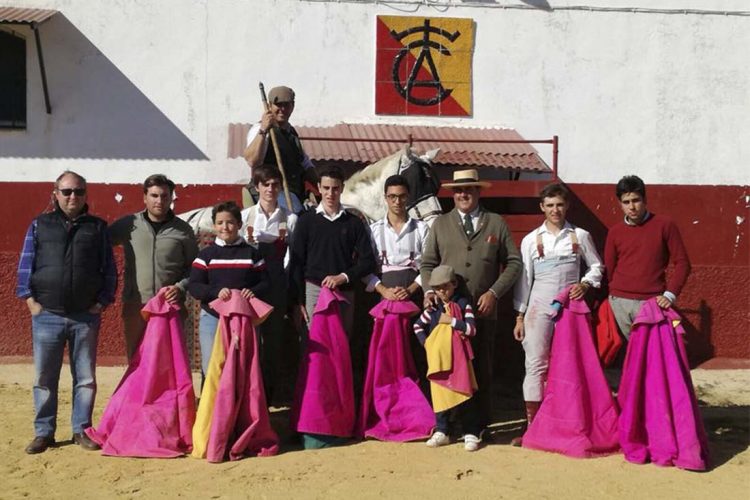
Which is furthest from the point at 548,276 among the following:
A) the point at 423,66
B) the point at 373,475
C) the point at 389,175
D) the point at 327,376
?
the point at 423,66

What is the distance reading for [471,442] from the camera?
5039 millimetres

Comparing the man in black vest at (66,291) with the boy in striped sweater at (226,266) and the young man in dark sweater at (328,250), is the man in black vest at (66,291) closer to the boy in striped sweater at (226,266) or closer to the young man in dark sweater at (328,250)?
the boy in striped sweater at (226,266)

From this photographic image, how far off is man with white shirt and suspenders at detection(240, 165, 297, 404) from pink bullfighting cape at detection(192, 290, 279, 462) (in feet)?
1.47

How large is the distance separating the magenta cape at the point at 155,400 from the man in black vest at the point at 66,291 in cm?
16

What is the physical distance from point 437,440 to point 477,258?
3.55 ft

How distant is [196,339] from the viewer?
7.36 meters

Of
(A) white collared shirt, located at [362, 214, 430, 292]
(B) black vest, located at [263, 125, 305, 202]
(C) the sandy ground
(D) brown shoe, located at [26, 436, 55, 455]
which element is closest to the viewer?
(C) the sandy ground

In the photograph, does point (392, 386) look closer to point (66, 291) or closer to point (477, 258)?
point (477, 258)

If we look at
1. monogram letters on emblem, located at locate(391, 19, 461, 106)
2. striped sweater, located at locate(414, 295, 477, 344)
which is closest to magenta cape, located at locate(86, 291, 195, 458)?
striped sweater, located at locate(414, 295, 477, 344)

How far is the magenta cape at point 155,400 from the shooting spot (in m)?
4.88

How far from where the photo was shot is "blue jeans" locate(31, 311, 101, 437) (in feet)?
16.1

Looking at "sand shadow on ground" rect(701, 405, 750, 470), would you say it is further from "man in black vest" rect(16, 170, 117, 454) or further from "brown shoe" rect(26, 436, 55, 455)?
"brown shoe" rect(26, 436, 55, 455)

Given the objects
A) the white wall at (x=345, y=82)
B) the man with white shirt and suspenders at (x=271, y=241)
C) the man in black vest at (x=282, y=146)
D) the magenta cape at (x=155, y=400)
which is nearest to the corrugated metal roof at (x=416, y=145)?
the white wall at (x=345, y=82)

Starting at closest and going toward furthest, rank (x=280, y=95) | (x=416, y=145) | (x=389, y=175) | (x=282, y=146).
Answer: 1. (x=280, y=95)
2. (x=282, y=146)
3. (x=389, y=175)
4. (x=416, y=145)
